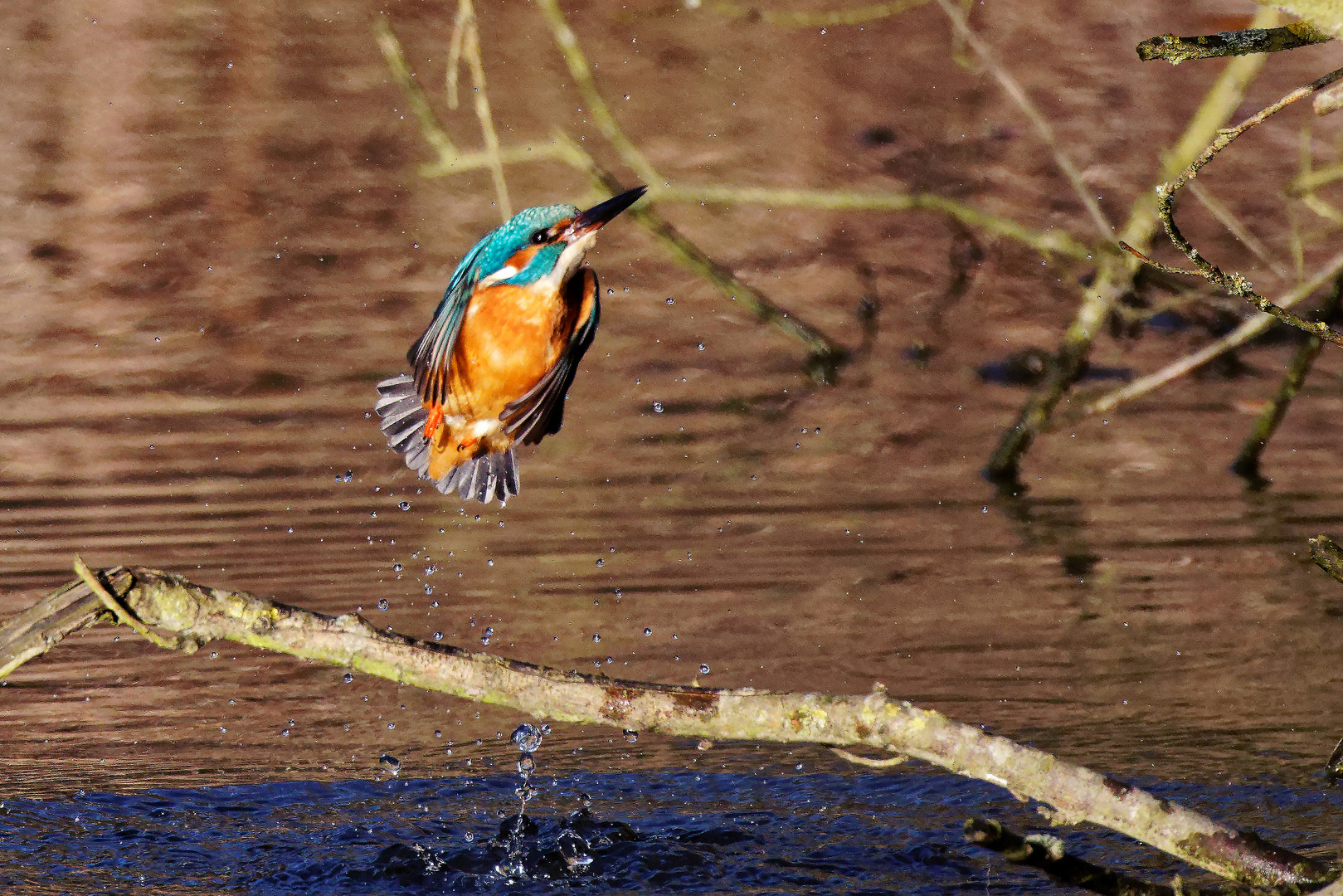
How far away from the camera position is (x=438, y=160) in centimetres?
477

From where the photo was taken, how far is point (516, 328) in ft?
7.56

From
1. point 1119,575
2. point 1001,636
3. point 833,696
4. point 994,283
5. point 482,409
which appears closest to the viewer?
point 833,696

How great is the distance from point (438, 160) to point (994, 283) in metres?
1.73

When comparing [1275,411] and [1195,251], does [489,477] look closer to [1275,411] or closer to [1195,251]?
[1195,251]

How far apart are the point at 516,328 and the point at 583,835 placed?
74 centimetres

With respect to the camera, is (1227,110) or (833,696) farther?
(1227,110)

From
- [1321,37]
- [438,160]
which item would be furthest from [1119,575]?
[438,160]

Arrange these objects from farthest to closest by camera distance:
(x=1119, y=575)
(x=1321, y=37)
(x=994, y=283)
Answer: (x=994, y=283), (x=1119, y=575), (x=1321, y=37)

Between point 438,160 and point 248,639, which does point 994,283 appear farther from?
point 248,639

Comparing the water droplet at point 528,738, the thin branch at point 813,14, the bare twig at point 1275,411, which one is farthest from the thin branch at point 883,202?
the water droplet at point 528,738

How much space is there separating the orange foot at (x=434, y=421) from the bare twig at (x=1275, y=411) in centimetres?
198

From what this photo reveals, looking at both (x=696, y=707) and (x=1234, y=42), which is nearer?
(x=1234, y=42)

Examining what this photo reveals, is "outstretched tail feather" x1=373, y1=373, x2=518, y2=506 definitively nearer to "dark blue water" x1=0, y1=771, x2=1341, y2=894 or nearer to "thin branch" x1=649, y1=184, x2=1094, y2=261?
"dark blue water" x1=0, y1=771, x2=1341, y2=894

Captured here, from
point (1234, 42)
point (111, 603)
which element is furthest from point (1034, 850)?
point (111, 603)
